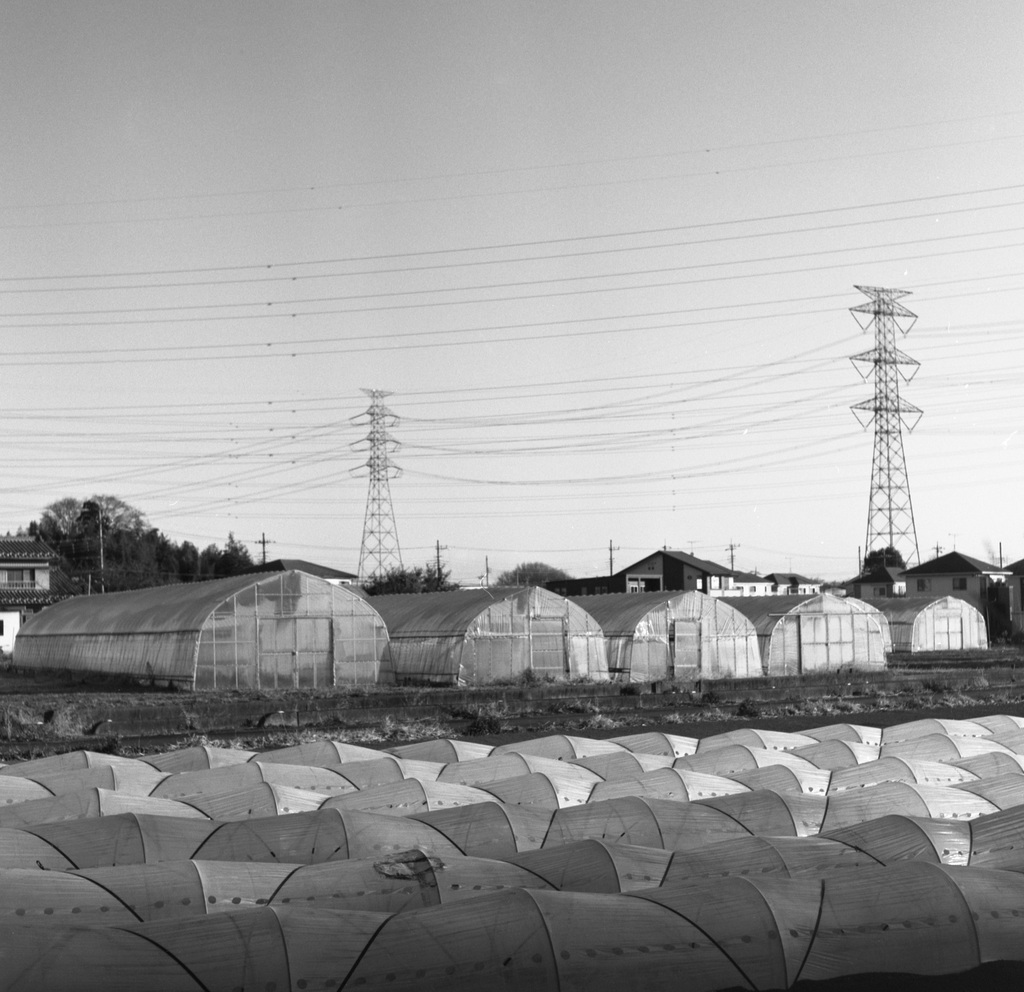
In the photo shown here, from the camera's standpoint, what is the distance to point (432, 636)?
3512cm

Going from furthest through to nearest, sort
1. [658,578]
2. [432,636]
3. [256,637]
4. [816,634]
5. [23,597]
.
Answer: [658,578]
[23,597]
[816,634]
[432,636]
[256,637]

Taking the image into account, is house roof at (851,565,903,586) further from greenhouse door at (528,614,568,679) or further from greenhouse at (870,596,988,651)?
greenhouse door at (528,614,568,679)

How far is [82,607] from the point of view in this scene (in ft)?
140

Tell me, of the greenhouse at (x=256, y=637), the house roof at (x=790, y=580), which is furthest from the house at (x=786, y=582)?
the greenhouse at (x=256, y=637)

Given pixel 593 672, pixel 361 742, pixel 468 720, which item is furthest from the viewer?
pixel 593 672

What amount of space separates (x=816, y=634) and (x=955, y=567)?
32963mm

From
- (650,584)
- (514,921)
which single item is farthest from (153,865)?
(650,584)

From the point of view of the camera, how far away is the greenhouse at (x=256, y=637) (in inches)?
1251

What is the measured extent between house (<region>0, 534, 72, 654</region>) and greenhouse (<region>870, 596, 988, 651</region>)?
38.0m

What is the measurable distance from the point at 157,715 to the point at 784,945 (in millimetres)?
17081

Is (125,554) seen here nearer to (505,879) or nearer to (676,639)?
(676,639)

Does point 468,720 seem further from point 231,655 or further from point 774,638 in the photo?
point 774,638

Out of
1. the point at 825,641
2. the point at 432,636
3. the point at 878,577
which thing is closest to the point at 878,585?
the point at 878,577

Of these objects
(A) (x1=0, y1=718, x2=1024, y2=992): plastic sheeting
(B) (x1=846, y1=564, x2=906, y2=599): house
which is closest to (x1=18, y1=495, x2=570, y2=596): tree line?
(B) (x1=846, y1=564, x2=906, y2=599): house
